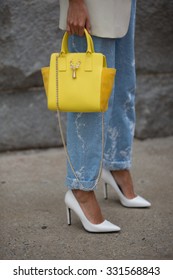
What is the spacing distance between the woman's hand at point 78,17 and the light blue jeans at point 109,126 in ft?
0.20

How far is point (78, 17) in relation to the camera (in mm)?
2289

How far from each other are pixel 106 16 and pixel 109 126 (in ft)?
1.74

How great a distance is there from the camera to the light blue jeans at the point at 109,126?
2406mm

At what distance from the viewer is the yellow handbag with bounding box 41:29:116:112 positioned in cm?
225

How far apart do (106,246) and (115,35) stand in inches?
30.1

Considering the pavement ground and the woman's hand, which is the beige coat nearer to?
the woman's hand

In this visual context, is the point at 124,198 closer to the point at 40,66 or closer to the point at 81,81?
the point at 81,81

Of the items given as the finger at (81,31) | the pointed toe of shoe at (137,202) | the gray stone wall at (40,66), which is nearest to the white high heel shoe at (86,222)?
the pointed toe of shoe at (137,202)

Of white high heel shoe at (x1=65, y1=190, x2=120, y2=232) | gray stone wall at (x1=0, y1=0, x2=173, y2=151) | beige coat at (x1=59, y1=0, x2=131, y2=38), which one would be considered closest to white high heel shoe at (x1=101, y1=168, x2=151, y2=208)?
white high heel shoe at (x1=65, y1=190, x2=120, y2=232)

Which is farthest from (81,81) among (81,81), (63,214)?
(63,214)

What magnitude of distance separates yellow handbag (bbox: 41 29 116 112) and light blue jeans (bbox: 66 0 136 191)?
110 millimetres

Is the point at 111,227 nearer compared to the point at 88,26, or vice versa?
the point at 88,26

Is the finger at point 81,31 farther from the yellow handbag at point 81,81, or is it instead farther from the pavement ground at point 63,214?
the pavement ground at point 63,214

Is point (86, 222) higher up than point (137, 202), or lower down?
higher up
